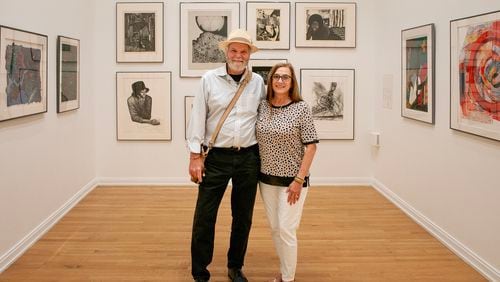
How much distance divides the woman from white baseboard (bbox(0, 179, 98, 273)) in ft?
7.15

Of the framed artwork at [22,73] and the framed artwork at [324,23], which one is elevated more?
the framed artwork at [324,23]

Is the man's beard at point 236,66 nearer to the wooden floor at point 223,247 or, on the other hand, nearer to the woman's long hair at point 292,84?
the woman's long hair at point 292,84

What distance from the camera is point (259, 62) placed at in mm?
6668

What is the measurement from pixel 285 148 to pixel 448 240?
212 cm

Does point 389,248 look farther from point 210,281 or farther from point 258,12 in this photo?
point 258,12

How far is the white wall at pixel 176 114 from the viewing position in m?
6.65

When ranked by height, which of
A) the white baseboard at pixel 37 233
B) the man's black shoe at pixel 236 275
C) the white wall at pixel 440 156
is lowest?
the man's black shoe at pixel 236 275

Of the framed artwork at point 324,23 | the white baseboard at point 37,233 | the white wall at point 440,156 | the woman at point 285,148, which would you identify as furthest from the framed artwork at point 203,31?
the woman at point 285,148

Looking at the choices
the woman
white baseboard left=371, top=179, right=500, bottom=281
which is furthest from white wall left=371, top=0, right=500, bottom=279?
the woman

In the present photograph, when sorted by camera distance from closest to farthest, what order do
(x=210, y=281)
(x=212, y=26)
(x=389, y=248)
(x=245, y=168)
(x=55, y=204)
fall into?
(x=245, y=168), (x=210, y=281), (x=389, y=248), (x=55, y=204), (x=212, y=26)

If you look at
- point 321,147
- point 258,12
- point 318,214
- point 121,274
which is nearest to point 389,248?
point 318,214

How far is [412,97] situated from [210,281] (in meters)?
3.12

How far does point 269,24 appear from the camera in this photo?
666 centimetres

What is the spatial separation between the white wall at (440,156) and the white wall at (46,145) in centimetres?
377
